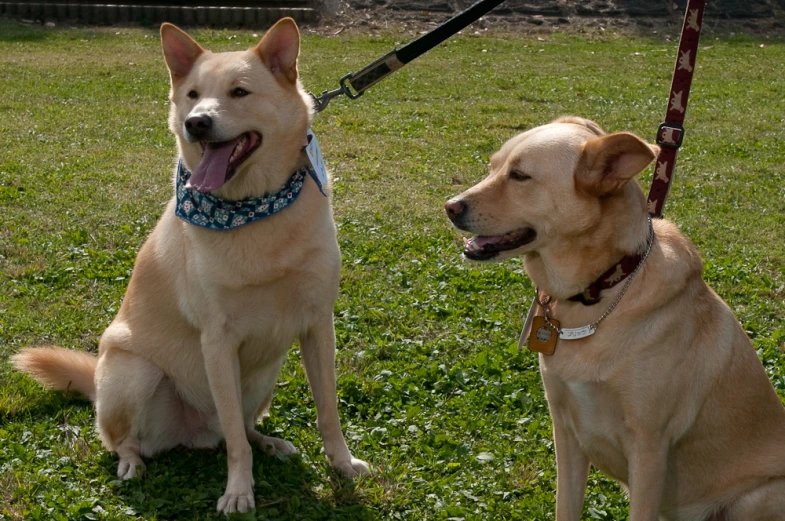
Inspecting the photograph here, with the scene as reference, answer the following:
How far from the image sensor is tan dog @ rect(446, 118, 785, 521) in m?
2.96

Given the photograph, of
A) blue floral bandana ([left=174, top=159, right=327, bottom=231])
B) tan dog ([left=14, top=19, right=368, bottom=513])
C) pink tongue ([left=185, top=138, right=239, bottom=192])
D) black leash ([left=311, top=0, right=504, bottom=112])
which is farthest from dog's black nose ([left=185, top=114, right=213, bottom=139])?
black leash ([left=311, top=0, right=504, bottom=112])

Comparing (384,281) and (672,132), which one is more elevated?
(672,132)

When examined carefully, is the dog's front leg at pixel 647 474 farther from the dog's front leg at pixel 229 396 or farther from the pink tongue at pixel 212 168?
the pink tongue at pixel 212 168

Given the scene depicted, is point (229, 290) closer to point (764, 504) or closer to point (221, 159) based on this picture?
point (221, 159)

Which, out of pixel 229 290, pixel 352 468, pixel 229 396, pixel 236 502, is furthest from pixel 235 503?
pixel 229 290

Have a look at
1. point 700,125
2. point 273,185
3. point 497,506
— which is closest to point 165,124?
point 700,125

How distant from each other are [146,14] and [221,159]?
17602 millimetres

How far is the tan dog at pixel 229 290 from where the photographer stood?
3.62 meters

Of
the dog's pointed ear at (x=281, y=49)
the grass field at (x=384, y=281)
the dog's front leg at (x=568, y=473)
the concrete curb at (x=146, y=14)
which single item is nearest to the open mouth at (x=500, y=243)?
the dog's front leg at (x=568, y=473)

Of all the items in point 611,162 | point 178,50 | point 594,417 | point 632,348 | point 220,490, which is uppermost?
point 178,50

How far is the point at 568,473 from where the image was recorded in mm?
3273

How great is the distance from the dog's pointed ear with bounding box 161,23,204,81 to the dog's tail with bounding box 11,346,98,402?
4.77 feet

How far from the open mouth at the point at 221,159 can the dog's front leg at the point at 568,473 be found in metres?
1.65

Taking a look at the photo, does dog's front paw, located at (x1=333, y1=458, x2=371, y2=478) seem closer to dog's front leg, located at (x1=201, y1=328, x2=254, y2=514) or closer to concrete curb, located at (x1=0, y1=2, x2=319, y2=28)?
dog's front leg, located at (x1=201, y1=328, x2=254, y2=514)
